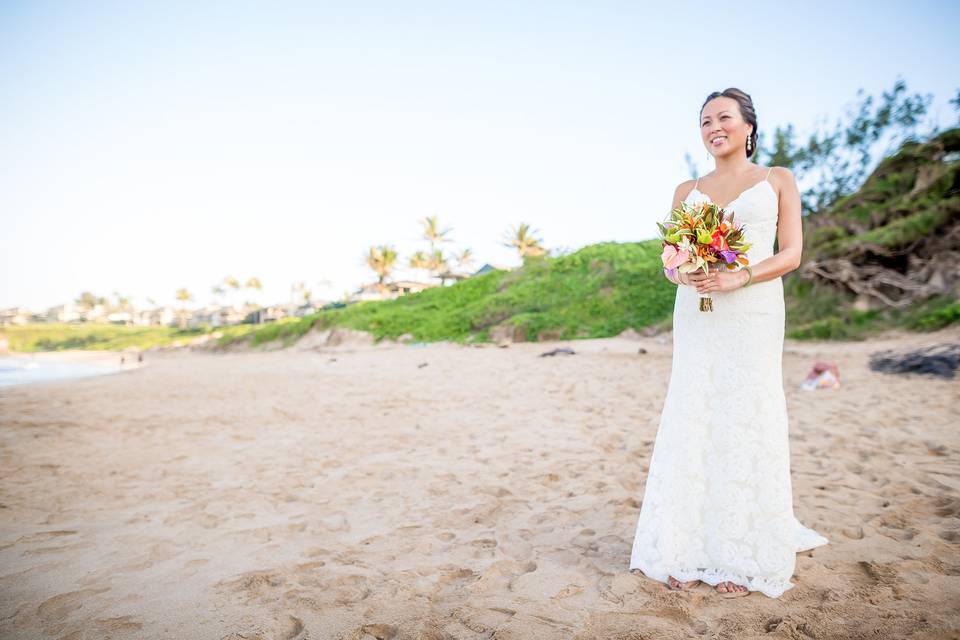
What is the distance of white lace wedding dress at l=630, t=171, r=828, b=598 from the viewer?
7.84ft

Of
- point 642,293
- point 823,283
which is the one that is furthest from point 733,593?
point 642,293

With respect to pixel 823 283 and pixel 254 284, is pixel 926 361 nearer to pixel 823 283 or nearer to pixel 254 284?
pixel 823 283

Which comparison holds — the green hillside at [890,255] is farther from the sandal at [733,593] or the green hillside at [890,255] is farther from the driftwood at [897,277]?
the sandal at [733,593]

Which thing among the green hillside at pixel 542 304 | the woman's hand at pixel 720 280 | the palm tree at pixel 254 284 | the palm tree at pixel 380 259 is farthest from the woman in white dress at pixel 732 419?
the palm tree at pixel 254 284

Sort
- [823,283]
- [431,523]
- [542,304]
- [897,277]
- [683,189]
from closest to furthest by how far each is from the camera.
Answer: [683,189] < [431,523] < [897,277] < [823,283] < [542,304]

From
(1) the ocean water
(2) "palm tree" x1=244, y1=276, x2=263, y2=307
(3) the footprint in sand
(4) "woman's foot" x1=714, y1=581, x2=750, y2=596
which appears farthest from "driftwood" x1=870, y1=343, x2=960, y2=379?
(2) "palm tree" x1=244, y1=276, x2=263, y2=307

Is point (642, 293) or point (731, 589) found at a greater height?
point (642, 293)

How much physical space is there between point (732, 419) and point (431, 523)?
6.88 ft

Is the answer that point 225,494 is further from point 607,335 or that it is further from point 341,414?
point 607,335

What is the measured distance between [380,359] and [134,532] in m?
12.1

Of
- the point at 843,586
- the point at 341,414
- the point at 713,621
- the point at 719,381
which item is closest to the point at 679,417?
the point at 719,381

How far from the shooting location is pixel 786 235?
2.42m

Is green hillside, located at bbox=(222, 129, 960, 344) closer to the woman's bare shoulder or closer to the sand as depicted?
the sand

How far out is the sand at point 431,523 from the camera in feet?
7.26
